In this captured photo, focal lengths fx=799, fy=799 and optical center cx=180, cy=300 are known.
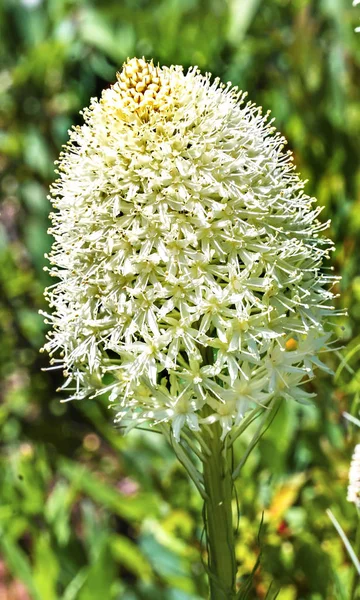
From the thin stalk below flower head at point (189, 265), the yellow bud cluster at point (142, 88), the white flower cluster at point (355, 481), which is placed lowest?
the white flower cluster at point (355, 481)

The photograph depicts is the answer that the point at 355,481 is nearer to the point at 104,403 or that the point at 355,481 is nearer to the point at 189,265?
the point at 189,265

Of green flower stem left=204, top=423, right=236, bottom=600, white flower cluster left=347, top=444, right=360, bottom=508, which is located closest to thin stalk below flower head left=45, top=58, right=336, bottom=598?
green flower stem left=204, top=423, right=236, bottom=600

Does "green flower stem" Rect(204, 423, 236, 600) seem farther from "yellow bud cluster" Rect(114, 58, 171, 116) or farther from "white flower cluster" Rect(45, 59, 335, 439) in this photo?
"yellow bud cluster" Rect(114, 58, 171, 116)

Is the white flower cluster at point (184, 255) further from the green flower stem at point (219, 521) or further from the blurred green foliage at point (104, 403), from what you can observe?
the blurred green foliage at point (104, 403)

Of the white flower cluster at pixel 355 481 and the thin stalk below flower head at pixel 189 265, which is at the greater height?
the thin stalk below flower head at pixel 189 265

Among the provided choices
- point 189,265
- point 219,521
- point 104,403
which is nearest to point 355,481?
point 219,521

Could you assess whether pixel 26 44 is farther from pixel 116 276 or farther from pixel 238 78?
pixel 116 276

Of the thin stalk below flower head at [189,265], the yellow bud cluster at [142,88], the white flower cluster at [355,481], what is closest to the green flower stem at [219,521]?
the thin stalk below flower head at [189,265]
